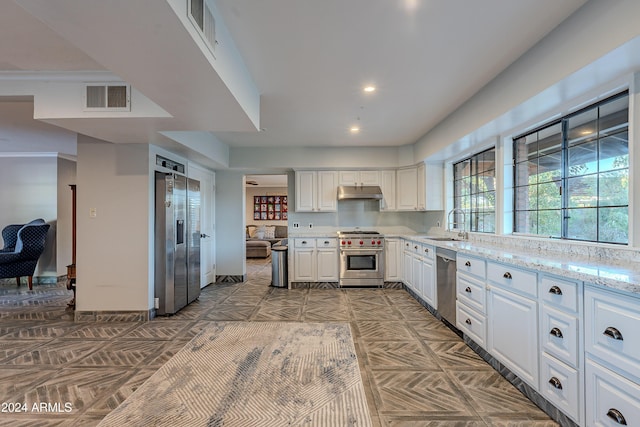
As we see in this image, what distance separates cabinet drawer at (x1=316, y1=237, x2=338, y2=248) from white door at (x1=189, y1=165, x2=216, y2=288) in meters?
2.07

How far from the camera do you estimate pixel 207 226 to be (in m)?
5.62

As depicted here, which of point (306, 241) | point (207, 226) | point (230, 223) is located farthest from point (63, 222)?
point (306, 241)

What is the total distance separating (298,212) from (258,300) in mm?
1978

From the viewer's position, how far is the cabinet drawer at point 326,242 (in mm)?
5438

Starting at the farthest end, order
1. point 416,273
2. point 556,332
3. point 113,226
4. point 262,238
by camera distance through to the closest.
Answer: point 262,238 → point 416,273 → point 113,226 → point 556,332

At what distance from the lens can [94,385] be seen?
227cm

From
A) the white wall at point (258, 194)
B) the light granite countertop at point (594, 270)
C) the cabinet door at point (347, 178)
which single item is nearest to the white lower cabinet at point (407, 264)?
the cabinet door at point (347, 178)

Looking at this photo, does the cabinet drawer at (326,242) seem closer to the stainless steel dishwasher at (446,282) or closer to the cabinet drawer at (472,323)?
the stainless steel dishwasher at (446,282)

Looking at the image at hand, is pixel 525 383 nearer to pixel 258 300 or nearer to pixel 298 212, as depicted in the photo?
pixel 258 300

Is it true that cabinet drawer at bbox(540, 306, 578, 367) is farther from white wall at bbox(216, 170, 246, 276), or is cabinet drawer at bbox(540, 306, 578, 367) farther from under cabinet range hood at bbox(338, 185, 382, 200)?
white wall at bbox(216, 170, 246, 276)

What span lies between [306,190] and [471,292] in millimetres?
3510

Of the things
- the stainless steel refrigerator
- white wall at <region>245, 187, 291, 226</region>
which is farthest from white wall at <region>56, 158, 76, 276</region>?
white wall at <region>245, 187, 291, 226</region>

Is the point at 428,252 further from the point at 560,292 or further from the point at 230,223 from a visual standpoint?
the point at 230,223

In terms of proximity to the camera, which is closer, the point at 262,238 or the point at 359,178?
the point at 359,178
